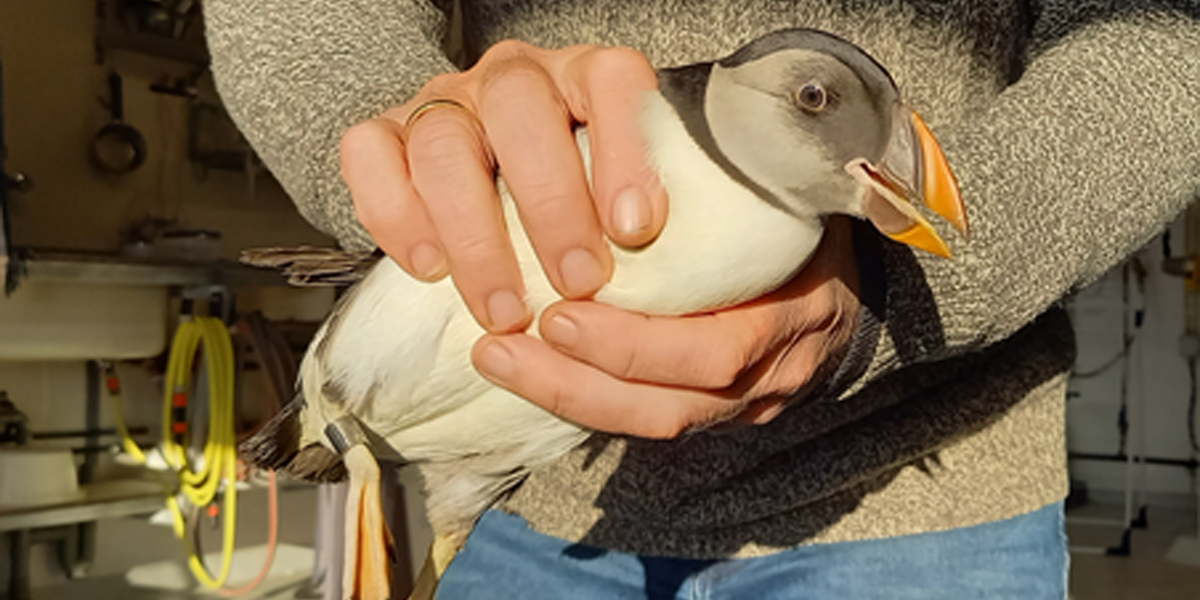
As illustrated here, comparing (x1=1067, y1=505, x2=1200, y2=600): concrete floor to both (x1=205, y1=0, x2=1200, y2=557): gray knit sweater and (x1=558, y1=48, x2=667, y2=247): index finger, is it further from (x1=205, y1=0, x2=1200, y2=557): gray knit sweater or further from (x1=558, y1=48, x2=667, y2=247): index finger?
(x1=558, y1=48, x2=667, y2=247): index finger

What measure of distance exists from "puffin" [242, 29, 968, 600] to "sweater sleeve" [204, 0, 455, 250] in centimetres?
14

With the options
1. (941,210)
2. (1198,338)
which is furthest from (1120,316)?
(941,210)

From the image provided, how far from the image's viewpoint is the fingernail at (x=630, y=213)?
1.50ft

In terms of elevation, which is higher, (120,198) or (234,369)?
(120,198)

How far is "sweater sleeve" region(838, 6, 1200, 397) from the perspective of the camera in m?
0.59

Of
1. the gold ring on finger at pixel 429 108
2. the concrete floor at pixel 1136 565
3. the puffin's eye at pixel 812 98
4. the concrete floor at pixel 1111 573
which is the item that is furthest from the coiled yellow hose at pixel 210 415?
the concrete floor at pixel 1136 565

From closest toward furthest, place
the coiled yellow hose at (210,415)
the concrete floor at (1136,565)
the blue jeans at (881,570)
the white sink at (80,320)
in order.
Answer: the blue jeans at (881,570), the white sink at (80,320), the coiled yellow hose at (210,415), the concrete floor at (1136,565)

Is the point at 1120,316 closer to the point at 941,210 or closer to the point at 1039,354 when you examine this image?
the point at 1039,354

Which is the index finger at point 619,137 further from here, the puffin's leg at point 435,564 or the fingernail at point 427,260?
the puffin's leg at point 435,564

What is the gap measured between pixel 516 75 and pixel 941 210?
0.23 metres

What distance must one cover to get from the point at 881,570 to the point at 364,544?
0.44 metres

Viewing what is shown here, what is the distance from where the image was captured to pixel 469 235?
0.47 m

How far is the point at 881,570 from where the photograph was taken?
0.79 m

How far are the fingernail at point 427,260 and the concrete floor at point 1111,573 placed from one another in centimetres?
263
